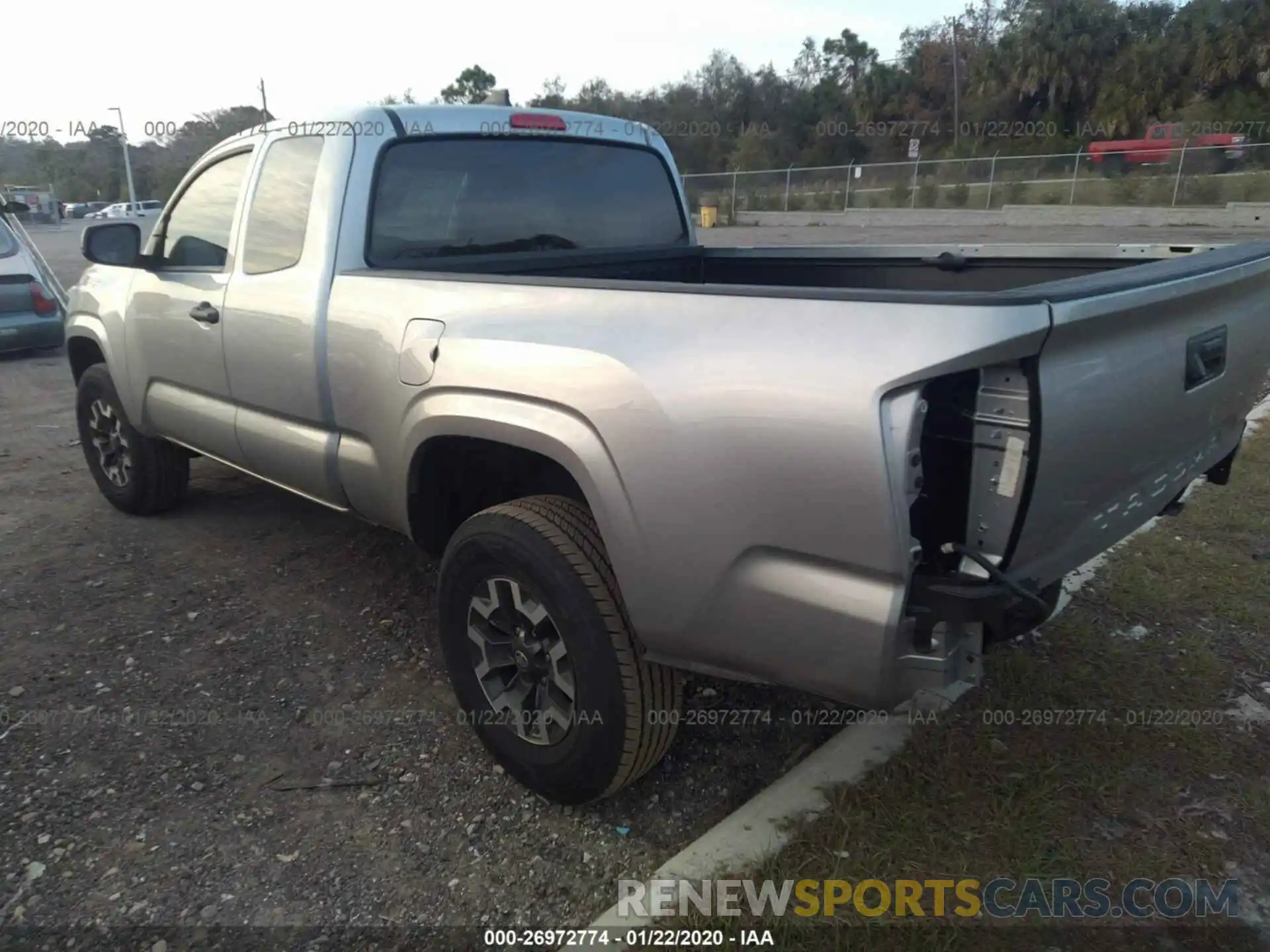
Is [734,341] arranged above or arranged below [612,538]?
above

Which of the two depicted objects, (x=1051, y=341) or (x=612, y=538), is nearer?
(x=1051, y=341)

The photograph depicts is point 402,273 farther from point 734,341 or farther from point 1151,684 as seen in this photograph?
point 1151,684

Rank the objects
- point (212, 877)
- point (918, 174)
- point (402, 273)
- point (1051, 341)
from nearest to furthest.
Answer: point (1051, 341) → point (212, 877) → point (402, 273) → point (918, 174)

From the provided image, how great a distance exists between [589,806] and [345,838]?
0.67 m

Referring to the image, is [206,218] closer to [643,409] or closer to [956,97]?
[643,409]

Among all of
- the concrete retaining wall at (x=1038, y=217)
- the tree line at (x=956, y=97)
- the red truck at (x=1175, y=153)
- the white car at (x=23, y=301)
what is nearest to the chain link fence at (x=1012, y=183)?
the red truck at (x=1175, y=153)

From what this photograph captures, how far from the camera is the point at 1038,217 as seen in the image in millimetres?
24688

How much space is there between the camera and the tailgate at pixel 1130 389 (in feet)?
6.23

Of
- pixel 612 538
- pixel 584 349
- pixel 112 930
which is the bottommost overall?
pixel 112 930

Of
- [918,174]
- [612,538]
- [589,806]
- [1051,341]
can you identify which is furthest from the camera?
[918,174]

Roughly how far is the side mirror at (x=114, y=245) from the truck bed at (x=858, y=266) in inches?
65.3

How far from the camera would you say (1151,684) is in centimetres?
318

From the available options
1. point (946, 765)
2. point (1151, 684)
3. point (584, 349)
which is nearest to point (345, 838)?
point (584, 349)

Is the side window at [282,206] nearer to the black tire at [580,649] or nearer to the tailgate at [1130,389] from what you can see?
the black tire at [580,649]
